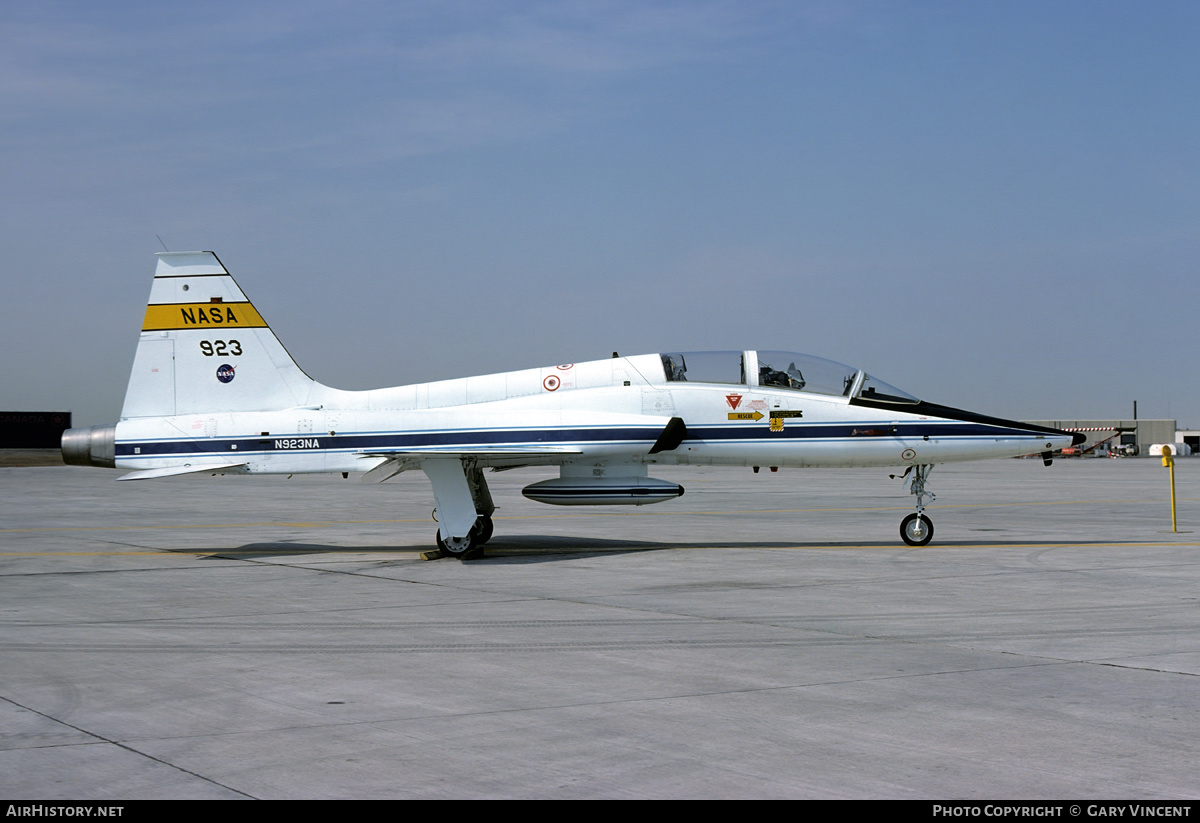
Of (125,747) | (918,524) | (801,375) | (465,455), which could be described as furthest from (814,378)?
(125,747)

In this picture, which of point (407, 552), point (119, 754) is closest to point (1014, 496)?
point (407, 552)

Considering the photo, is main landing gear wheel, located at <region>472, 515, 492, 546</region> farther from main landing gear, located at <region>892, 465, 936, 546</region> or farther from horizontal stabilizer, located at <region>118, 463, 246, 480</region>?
main landing gear, located at <region>892, 465, 936, 546</region>

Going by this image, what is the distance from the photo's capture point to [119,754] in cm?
603

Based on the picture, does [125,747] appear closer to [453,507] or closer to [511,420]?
[453,507]

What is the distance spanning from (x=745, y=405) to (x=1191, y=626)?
8168mm

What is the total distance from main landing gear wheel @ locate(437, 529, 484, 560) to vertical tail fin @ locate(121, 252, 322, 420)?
132 inches

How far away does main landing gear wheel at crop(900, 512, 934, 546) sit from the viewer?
703 inches

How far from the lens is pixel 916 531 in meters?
17.9

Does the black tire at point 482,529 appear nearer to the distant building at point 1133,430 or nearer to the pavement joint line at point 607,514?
the pavement joint line at point 607,514

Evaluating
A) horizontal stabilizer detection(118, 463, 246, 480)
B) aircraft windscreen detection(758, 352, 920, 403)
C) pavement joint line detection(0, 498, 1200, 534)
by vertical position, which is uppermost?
aircraft windscreen detection(758, 352, 920, 403)

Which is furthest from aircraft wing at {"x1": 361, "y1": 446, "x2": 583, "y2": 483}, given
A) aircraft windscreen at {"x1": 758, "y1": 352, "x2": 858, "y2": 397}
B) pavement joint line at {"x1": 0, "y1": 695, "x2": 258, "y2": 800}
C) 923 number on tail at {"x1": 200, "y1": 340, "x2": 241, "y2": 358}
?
pavement joint line at {"x1": 0, "y1": 695, "x2": 258, "y2": 800}

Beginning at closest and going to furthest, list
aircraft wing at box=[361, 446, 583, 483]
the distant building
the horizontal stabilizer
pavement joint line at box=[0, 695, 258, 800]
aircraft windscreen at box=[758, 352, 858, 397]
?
pavement joint line at box=[0, 695, 258, 800] < aircraft wing at box=[361, 446, 583, 483] < the horizontal stabilizer < aircraft windscreen at box=[758, 352, 858, 397] < the distant building

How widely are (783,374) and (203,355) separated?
9332 millimetres
